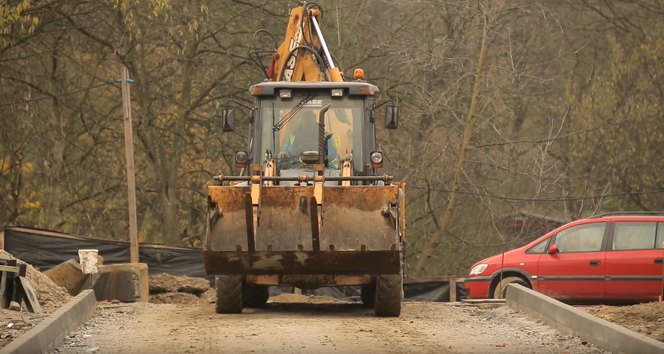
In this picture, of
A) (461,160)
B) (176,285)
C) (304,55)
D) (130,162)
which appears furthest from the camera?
(461,160)

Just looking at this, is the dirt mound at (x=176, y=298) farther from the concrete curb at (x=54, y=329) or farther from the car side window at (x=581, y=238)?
the car side window at (x=581, y=238)

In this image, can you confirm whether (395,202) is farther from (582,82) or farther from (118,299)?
(582,82)

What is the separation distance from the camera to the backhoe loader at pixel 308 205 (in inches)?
562

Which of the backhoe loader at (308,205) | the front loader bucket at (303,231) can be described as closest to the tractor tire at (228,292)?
the backhoe loader at (308,205)

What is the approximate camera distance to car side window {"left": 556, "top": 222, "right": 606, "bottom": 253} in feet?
64.0

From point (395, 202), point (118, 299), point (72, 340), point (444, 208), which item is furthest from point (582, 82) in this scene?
point (72, 340)

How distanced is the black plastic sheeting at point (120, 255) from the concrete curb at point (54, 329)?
8.75 meters

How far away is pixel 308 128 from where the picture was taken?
1648cm

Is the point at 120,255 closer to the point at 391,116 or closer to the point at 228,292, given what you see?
the point at 228,292

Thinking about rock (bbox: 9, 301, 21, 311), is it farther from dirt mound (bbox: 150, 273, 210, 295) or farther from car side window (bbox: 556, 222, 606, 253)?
car side window (bbox: 556, 222, 606, 253)

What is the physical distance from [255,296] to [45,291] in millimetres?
3047

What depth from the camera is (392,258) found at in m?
14.3

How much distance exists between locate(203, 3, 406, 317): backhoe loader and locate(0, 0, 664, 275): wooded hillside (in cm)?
1155

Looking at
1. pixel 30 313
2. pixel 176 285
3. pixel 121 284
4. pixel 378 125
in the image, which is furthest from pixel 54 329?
pixel 378 125
